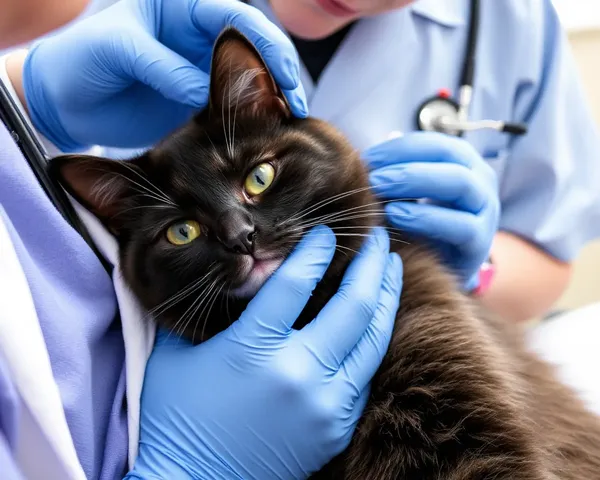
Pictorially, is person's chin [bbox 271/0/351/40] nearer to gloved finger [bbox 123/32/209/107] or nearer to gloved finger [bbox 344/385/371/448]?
gloved finger [bbox 123/32/209/107]

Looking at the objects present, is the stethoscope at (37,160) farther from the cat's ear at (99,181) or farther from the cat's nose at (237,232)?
the cat's nose at (237,232)

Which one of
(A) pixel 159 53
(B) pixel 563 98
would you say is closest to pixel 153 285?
(A) pixel 159 53

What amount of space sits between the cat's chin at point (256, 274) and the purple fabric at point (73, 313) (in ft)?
0.61

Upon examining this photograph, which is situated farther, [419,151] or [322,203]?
[419,151]

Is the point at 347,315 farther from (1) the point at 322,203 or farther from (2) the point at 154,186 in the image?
(2) the point at 154,186

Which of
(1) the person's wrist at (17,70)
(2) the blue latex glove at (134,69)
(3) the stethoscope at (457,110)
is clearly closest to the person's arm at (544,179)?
(3) the stethoscope at (457,110)

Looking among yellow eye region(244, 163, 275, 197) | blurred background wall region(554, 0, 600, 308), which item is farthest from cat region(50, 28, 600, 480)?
blurred background wall region(554, 0, 600, 308)

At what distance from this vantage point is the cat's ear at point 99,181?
30.0 inches

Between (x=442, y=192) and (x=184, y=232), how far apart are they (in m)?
0.43

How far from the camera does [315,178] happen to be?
78 cm

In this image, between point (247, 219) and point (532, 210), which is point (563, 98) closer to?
point (532, 210)

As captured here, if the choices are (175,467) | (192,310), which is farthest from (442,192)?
(175,467)

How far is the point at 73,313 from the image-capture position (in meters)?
0.69

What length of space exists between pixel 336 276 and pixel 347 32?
57 cm
